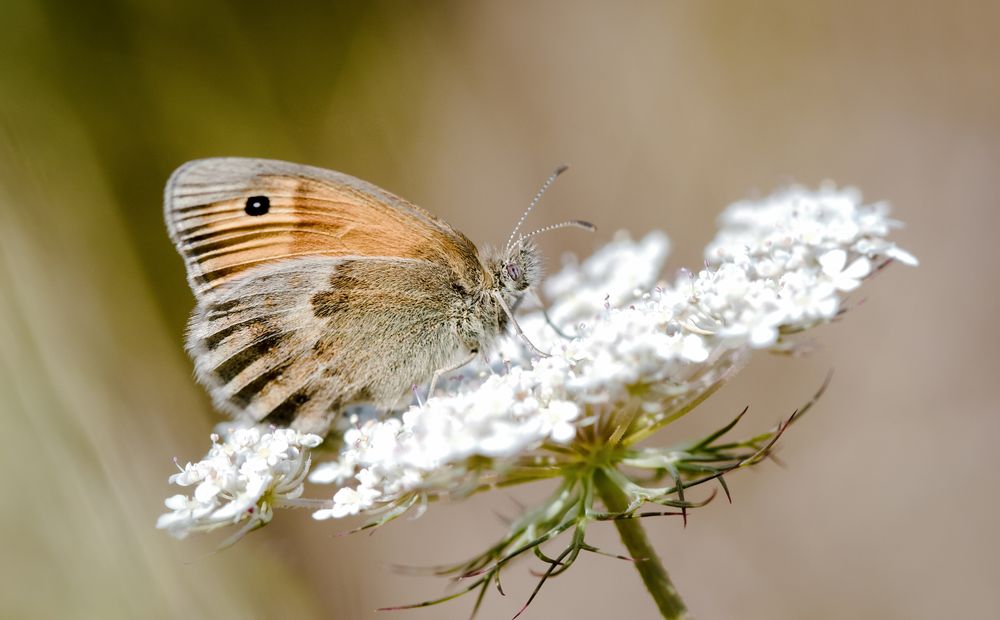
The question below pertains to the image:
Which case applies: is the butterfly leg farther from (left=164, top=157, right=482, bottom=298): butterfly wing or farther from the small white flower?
the small white flower

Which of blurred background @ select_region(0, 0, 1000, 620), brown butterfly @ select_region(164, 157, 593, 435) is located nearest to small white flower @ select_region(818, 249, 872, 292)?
brown butterfly @ select_region(164, 157, 593, 435)

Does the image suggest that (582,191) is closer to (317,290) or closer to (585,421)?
(317,290)

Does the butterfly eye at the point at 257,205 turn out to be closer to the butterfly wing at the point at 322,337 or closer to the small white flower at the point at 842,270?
the butterfly wing at the point at 322,337

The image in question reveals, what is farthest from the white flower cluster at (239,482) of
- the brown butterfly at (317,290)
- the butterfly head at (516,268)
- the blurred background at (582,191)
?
the butterfly head at (516,268)

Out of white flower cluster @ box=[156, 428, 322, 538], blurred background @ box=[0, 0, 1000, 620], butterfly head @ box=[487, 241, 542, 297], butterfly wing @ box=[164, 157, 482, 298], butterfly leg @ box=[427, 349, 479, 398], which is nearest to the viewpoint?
white flower cluster @ box=[156, 428, 322, 538]

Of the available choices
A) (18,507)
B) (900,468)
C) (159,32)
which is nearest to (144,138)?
(159,32)

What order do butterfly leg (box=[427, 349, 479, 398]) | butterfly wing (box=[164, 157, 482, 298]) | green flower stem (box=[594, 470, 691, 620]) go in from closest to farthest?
green flower stem (box=[594, 470, 691, 620])
butterfly leg (box=[427, 349, 479, 398])
butterfly wing (box=[164, 157, 482, 298])

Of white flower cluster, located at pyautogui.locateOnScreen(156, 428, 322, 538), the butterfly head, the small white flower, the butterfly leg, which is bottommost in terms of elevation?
the small white flower
